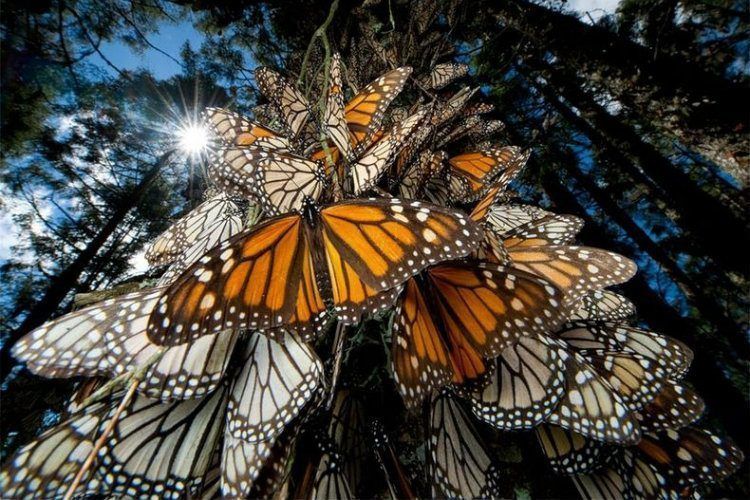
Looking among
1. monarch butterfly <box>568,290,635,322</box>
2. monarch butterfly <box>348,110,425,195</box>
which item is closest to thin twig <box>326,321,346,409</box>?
monarch butterfly <box>348,110,425,195</box>

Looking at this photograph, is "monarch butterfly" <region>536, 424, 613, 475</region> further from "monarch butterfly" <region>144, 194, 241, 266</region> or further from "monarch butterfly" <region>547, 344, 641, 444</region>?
"monarch butterfly" <region>144, 194, 241, 266</region>

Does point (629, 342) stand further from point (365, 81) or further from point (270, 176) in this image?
point (365, 81)

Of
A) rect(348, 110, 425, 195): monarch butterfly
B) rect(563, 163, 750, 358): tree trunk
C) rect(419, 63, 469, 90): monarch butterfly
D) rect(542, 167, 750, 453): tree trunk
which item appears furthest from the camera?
rect(563, 163, 750, 358): tree trunk

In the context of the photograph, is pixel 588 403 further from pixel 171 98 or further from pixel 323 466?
pixel 171 98

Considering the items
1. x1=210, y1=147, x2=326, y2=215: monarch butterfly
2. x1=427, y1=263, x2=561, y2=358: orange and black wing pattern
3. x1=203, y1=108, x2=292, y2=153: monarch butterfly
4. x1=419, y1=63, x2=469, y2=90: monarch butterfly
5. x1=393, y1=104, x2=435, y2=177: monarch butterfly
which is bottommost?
x1=427, y1=263, x2=561, y2=358: orange and black wing pattern

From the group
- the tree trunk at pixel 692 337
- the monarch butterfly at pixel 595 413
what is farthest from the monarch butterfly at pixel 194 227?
the tree trunk at pixel 692 337

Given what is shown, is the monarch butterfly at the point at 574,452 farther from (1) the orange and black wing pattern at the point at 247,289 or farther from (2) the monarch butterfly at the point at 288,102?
(2) the monarch butterfly at the point at 288,102
